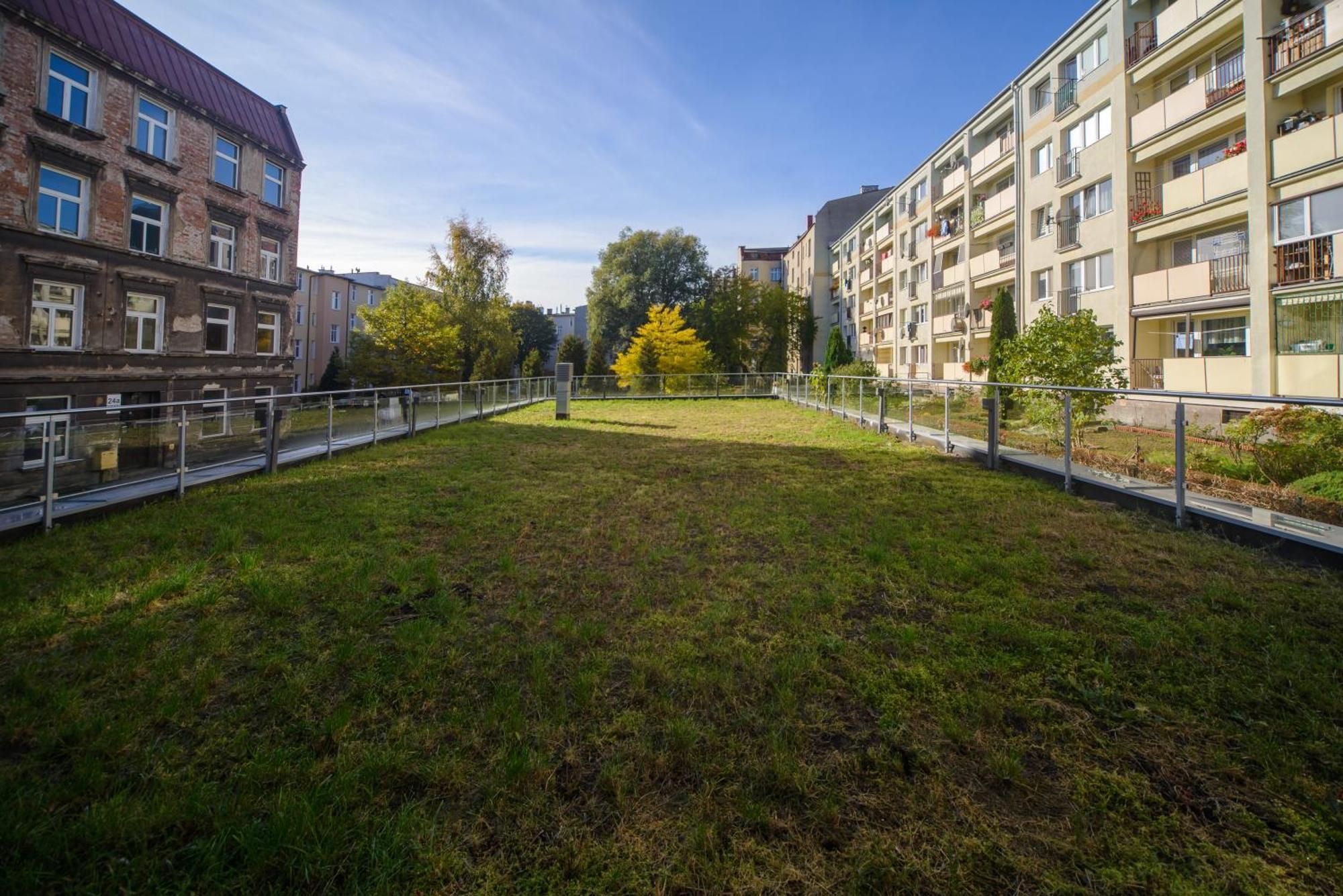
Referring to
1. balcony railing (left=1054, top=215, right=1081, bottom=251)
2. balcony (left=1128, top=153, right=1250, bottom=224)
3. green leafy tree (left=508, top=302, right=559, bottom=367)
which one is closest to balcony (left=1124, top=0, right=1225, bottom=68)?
balcony (left=1128, top=153, right=1250, bottom=224)

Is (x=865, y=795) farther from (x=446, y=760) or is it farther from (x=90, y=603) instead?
(x=90, y=603)

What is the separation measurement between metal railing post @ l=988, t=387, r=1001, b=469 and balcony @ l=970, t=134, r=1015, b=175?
21794 mm

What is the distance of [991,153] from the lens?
87.4 feet

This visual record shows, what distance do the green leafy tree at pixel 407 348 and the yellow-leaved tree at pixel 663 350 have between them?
446 inches

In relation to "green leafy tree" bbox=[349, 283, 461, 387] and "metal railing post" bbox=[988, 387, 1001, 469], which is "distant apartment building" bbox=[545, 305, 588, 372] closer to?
"green leafy tree" bbox=[349, 283, 461, 387]

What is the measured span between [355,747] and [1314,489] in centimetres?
670

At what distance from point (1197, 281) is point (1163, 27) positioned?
25.6 feet

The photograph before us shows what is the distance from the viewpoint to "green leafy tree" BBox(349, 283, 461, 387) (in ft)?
123

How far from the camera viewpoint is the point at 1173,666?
3.01 meters

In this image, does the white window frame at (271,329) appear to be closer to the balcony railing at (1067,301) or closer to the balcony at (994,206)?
the balcony railing at (1067,301)

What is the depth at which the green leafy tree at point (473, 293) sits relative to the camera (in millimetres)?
39812

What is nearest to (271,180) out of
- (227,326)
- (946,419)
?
(227,326)

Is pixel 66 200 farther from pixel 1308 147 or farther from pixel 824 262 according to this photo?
pixel 824 262

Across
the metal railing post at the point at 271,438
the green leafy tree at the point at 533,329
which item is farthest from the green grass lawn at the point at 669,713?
the green leafy tree at the point at 533,329
